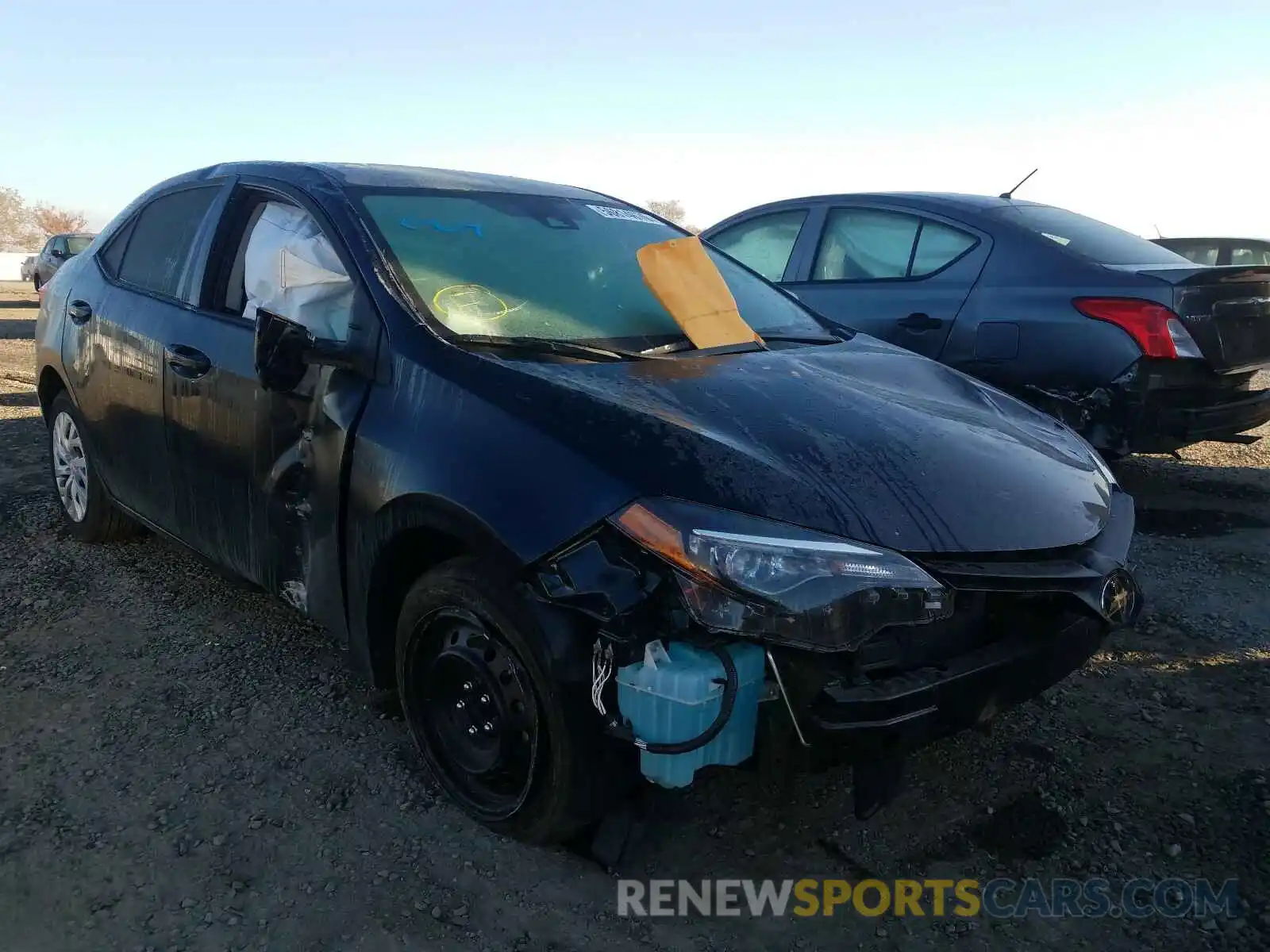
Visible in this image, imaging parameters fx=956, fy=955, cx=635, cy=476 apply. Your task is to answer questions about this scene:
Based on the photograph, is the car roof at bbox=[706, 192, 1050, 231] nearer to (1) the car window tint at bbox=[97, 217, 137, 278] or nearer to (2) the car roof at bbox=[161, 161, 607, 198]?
(2) the car roof at bbox=[161, 161, 607, 198]

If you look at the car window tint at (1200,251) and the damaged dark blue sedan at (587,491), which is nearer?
Result: the damaged dark blue sedan at (587,491)

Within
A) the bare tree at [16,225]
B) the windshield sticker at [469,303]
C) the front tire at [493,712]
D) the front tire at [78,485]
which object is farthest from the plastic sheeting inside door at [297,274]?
the bare tree at [16,225]

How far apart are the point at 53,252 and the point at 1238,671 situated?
58.6ft

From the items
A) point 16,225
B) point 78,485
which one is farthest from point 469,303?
point 16,225

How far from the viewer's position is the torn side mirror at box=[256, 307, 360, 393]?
2457 millimetres

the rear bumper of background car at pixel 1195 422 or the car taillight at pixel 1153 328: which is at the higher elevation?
the car taillight at pixel 1153 328

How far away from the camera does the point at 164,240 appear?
142 inches

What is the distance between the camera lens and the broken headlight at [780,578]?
1.83m

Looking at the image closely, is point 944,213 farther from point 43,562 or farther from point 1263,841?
point 43,562

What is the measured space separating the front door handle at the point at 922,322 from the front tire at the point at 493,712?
11.3 feet

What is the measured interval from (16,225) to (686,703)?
2959 inches

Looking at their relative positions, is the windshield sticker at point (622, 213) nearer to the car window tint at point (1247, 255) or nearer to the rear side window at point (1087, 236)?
the rear side window at point (1087, 236)

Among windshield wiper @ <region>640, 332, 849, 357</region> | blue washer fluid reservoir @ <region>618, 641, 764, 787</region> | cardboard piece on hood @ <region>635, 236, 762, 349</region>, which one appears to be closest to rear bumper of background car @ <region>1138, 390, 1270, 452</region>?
windshield wiper @ <region>640, 332, 849, 357</region>

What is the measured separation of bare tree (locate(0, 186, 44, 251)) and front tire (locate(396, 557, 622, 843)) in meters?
70.4
